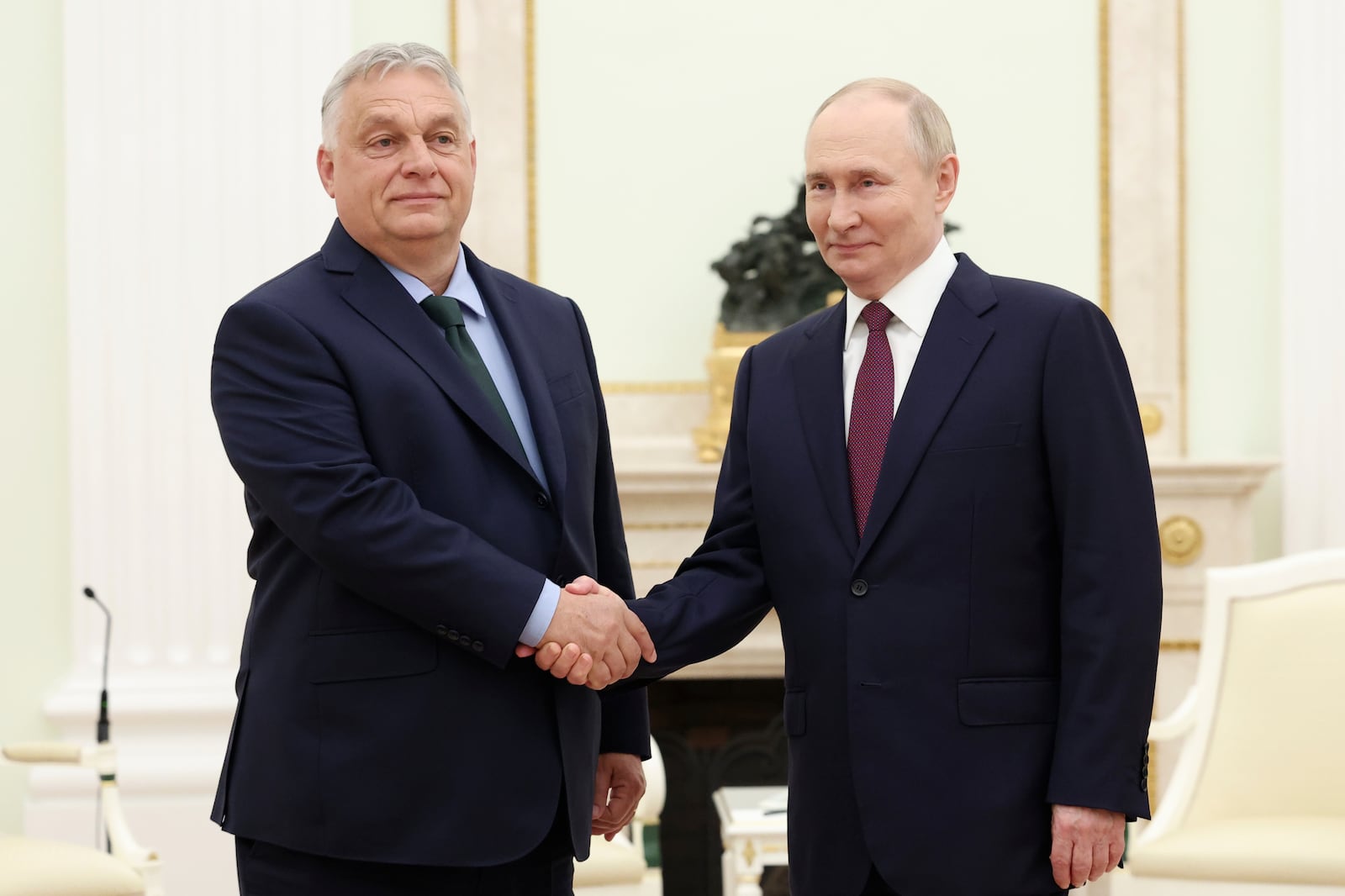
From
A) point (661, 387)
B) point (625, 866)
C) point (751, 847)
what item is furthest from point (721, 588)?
point (661, 387)

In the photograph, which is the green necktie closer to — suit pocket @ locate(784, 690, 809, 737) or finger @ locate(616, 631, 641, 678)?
finger @ locate(616, 631, 641, 678)

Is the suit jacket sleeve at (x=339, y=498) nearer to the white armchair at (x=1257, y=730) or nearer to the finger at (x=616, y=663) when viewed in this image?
the finger at (x=616, y=663)

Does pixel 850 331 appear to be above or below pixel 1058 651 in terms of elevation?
above

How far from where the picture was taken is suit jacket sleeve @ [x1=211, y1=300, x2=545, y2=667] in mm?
1996

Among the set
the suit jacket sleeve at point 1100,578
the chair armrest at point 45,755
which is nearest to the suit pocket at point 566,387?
the suit jacket sleeve at point 1100,578

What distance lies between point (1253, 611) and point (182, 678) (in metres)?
3.31

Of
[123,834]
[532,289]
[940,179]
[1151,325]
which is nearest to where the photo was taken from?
[940,179]

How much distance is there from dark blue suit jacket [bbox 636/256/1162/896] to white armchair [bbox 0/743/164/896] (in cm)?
214

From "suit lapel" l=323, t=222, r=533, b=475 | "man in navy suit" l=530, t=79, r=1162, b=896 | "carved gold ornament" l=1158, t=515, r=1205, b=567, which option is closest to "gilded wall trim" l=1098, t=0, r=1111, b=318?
"carved gold ornament" l=1158, t=515, r=1205, b=567

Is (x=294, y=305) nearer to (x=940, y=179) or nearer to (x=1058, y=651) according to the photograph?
(x=940, y=179)

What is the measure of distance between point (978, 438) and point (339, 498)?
90 centimetres

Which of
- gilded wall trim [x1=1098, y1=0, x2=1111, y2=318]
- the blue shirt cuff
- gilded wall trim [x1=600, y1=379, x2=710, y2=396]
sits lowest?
the blue shirt cuff

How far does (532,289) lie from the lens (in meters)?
2.44

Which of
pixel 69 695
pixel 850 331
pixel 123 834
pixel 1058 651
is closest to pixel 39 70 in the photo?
pixel 69 695
